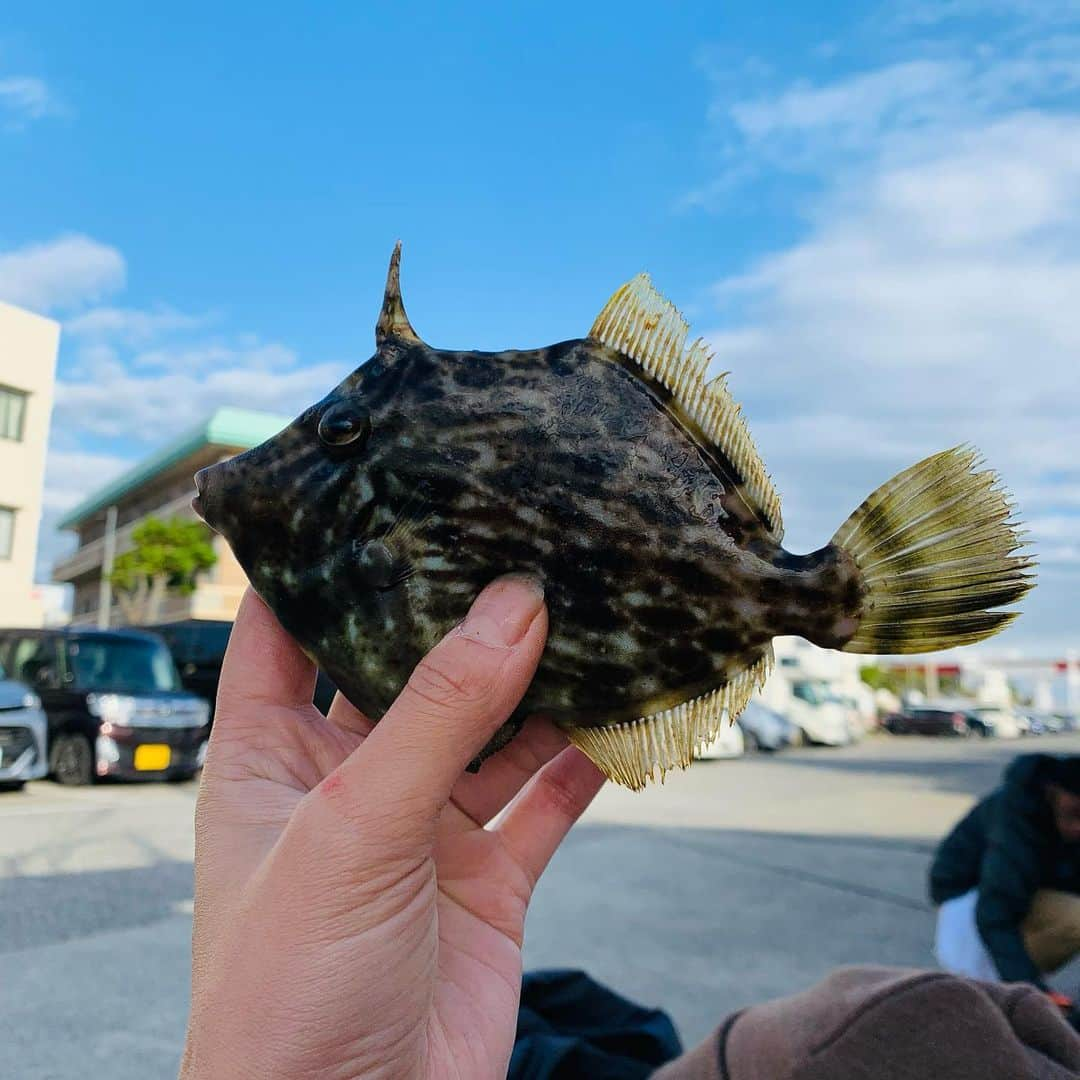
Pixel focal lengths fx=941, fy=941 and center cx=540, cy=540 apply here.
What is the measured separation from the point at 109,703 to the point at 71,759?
61 cm

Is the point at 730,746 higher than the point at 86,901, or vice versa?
the point at 86,901

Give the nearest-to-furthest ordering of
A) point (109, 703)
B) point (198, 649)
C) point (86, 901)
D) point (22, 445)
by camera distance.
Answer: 1. point (86, 901)
2. point (109, 703)
3. point (198, 649)
4. point (22, 445)

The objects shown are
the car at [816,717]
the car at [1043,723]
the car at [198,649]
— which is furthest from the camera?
the car at [1043,723]

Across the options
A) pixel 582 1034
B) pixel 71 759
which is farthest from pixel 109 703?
pixel 582 1034

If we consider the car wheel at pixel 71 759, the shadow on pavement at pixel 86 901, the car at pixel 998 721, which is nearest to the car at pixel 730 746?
the car wheel at pixel 71 759

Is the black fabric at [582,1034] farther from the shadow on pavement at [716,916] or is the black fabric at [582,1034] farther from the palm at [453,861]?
the shadow on pavement at [716,916]

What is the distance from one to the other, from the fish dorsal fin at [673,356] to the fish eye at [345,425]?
0.33 metres

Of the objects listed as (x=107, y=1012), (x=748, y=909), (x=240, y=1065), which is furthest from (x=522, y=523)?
(x=748, y=909)

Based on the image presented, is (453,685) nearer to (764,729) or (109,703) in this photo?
(109,703)

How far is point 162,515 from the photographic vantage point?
114ft

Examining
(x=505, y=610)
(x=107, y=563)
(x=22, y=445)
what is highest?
(x=22, y=445)

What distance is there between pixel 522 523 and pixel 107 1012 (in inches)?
88.4

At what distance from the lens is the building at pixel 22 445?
21734 mm

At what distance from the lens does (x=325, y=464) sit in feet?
3.98
